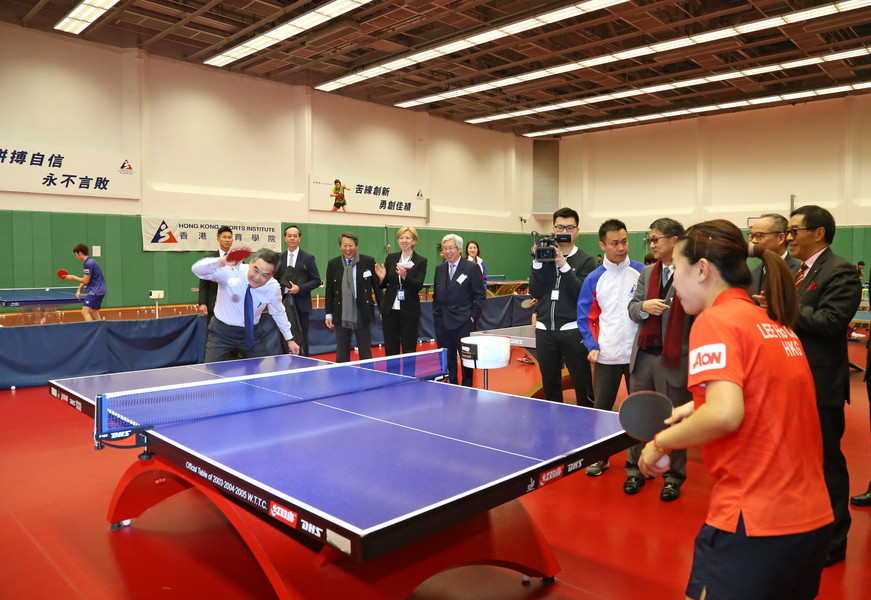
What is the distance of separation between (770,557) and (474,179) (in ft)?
59.4

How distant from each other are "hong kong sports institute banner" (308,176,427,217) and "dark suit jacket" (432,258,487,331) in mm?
9629

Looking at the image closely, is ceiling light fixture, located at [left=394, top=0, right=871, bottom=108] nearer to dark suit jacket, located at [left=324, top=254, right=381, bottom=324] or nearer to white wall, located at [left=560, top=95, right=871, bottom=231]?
white wall, located at [left=560, top=95, right=871, bottom=231]

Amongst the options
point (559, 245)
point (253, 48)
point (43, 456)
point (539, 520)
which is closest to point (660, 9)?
point (253, 48)

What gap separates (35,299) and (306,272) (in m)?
4.98

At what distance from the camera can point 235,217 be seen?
1391 centimetres

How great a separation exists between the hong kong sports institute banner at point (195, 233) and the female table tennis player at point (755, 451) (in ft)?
38.5

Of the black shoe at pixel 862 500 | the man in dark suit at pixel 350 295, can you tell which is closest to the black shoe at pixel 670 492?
the black shoe at pixel 862 500

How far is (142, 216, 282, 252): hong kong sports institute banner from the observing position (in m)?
12.8

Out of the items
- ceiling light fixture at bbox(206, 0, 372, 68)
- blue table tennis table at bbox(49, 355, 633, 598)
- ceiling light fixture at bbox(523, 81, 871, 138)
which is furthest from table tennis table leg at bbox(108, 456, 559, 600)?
ceiling light fixture at bbox(523, 81, 871, 138)

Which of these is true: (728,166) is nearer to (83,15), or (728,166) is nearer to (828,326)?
(83,15)

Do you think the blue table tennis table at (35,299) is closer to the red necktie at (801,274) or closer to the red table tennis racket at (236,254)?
the red table tennis racket at (236,254)

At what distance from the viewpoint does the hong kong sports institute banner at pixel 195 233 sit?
1284 cm

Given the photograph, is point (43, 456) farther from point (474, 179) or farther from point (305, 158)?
point (474, 179)

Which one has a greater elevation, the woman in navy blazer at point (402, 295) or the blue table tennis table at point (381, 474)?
the woman in navy blazer at point (402, 295)
